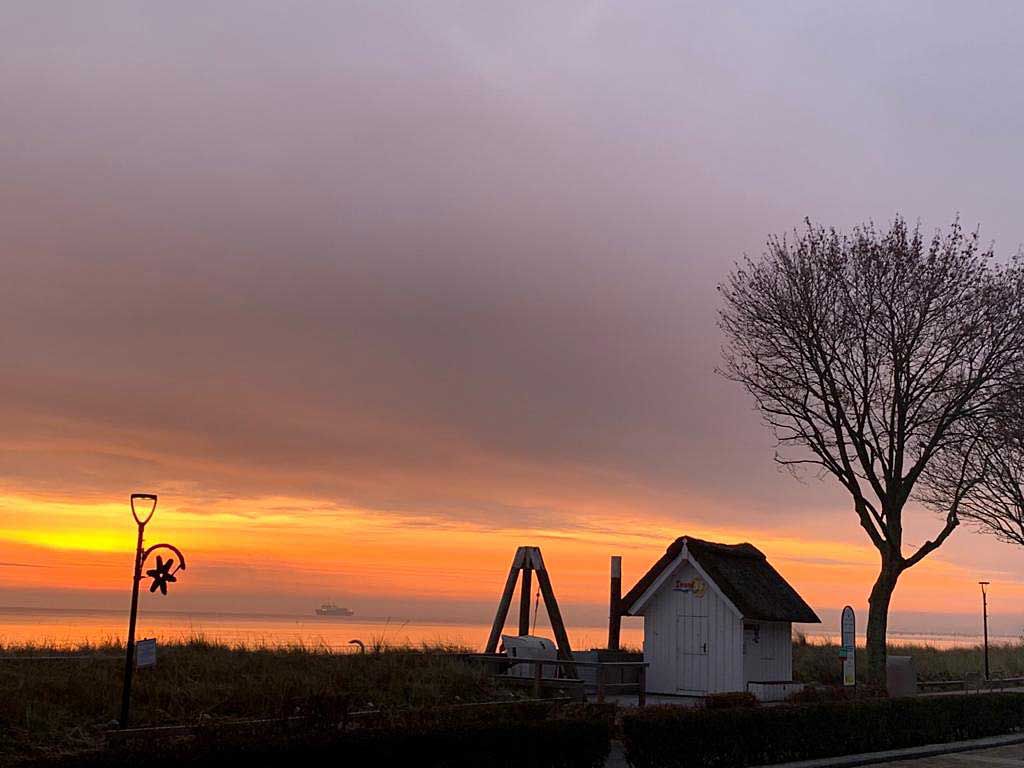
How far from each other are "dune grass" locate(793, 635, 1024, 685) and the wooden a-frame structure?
990cm

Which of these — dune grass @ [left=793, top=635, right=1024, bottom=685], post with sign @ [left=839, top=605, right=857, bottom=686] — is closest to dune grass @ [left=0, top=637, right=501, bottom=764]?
post with sign @ [left=839, top=605, right=857, bottom=686]

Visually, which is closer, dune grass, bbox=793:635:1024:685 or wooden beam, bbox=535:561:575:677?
wooden beam, bbox=535:561:575:677

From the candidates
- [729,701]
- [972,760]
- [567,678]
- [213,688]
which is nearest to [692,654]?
[567,678]

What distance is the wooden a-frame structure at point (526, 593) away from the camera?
3158 cm

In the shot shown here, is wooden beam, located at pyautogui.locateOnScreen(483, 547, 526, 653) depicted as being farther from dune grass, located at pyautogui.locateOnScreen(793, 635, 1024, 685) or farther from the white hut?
dune grass, located at pyautogui.locateOnScreen(793, 635, 1024, 685)

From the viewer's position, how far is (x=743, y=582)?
32281 millimetres

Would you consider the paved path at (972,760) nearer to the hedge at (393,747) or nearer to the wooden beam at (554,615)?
the hedge at (393,747)

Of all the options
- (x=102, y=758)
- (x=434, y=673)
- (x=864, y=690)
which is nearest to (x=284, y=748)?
(x=102, y=758)

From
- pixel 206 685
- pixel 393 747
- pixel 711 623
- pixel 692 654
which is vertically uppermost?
pixel 711 623

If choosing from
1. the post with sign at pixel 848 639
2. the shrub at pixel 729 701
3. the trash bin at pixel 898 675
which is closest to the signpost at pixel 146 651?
the shrub at pixel 729 701

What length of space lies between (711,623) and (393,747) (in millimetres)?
18403

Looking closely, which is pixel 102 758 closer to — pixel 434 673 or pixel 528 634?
pixel 434 673

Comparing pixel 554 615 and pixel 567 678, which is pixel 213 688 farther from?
pixel 554 615

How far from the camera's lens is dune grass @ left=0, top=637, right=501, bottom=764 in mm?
17484
